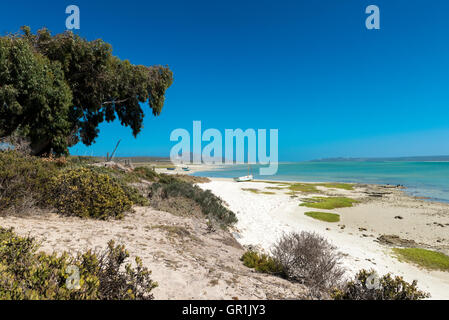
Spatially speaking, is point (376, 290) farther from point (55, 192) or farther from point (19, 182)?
point (19, 182)

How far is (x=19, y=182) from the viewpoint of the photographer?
213 inches

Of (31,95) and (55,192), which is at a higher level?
(31,95)

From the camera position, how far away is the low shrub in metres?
4.38

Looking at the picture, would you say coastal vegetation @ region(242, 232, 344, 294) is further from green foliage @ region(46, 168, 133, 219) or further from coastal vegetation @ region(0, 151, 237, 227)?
coastal vegetation @ region(0, 151, 237, 227)

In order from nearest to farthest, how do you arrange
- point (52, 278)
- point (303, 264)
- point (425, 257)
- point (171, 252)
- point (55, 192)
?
point (52, 278), point (171, 252), point (303, 264), point (55, 192), point (425, 257)

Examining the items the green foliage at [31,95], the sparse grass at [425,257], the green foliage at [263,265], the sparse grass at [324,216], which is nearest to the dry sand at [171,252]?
the green foliage at [263,265]

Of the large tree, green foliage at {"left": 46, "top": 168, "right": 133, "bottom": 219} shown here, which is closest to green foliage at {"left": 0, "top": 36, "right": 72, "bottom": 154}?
the large tree

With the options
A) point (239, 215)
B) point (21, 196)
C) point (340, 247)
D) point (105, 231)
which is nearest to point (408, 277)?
point (340, 247)

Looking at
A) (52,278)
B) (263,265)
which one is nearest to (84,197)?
(52,278)

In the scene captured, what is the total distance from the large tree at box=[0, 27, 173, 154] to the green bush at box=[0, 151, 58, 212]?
645 cm

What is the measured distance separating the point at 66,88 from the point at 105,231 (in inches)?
430

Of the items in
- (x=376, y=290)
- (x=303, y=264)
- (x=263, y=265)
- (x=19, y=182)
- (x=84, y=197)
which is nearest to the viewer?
(x=376, y=290)

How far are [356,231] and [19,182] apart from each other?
15.3m

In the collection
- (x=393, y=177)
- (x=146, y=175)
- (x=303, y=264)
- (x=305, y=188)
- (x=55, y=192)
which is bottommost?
(x=393, y=177)
